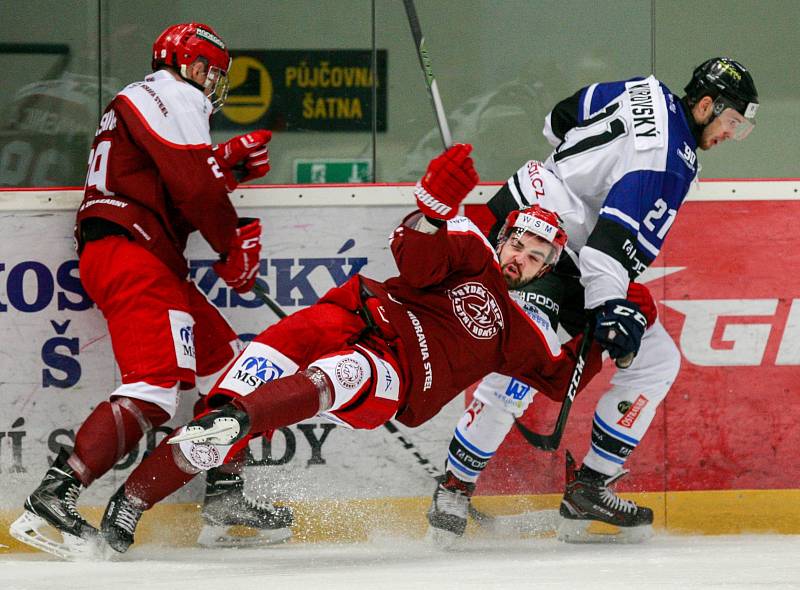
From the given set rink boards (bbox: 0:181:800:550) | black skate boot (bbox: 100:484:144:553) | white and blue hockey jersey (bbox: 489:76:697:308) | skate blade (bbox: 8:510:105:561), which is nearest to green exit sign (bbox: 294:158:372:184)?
rink boards (bbox: 0:181:800:550)

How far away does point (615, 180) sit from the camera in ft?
10.8

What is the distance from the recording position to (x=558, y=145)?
353 cm

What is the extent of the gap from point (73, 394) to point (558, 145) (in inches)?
56.7

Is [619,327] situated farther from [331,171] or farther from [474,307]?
[331,171]

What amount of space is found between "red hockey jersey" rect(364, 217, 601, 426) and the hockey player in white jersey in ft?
0.71

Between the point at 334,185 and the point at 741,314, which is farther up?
the point at 334,185

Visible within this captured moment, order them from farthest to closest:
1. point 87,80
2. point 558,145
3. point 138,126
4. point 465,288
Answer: point 87,80
point 558,145
point 138,126
point 465,288

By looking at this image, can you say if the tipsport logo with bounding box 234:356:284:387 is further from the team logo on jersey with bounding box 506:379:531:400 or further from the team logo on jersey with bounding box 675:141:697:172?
the team logo on jersey with bounding box 675:141:697:172

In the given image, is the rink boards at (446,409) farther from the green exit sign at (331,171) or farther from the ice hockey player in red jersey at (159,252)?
the green exit sign at (331,171)

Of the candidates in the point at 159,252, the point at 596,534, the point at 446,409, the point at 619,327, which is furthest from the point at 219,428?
the point at 596,534

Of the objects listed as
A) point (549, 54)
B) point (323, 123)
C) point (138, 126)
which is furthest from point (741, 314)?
point (138, 126)

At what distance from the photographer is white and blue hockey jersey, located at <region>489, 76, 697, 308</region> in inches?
126

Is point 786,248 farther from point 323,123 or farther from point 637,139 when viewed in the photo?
point 323,123

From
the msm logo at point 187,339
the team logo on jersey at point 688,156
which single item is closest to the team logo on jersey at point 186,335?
the msm logo at point 187,339
